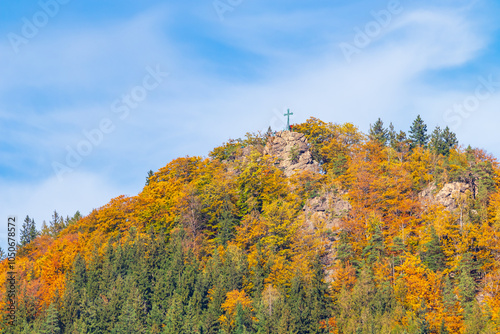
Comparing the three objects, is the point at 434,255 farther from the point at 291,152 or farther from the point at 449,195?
the point at 291,152

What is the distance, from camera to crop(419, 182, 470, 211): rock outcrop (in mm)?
94562

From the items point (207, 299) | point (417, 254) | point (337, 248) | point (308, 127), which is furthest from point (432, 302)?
point (308, 127)

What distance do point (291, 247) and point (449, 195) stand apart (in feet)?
77.4

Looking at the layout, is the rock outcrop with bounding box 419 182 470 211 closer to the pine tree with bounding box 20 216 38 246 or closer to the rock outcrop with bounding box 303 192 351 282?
the rock outcrop with bounding box 303 192 351 282

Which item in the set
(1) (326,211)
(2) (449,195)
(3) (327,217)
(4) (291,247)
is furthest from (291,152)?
(2) (449,195)

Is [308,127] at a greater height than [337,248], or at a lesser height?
greater

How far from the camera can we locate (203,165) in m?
119

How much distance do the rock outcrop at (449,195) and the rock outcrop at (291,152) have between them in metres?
22.3

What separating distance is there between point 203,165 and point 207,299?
35951mm

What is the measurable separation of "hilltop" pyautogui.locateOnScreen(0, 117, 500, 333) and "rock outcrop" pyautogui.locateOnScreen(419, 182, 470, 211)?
0.73 feet

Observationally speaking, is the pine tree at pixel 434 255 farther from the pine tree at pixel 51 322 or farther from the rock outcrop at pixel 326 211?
the pine tree at pixel 51 322

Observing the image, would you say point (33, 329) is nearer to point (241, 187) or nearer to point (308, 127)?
point (241, 187)

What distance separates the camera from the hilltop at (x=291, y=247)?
266 feet

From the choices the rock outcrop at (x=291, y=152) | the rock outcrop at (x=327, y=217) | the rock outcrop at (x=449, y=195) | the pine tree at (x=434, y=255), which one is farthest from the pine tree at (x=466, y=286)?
the rock outcrop at (x=291, y=152)
